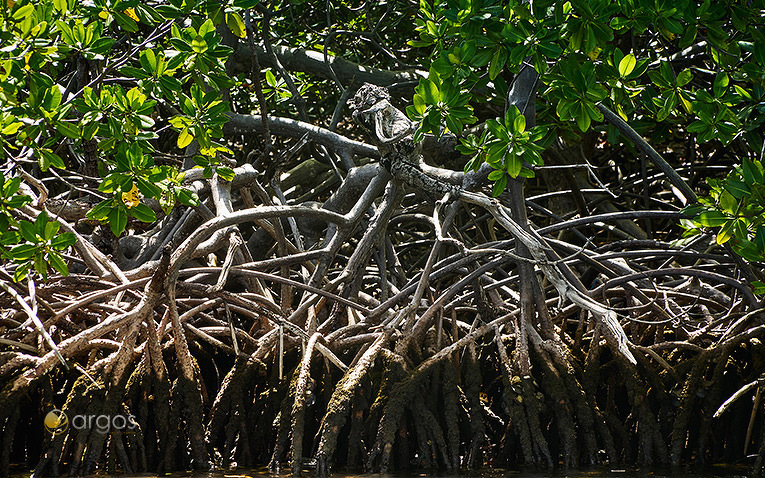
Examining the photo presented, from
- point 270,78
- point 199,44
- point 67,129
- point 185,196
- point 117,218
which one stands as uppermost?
point 270,78

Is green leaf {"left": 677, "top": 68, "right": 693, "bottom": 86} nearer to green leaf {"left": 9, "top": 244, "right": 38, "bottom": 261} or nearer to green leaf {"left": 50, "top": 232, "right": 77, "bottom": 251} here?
green leaf {"left": 50, "top": 232, "right": 77, "bottom": 251}

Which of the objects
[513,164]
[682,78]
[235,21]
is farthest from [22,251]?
[682,78]

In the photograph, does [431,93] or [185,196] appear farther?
[185,196]

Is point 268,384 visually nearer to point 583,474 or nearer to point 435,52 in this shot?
point 583,474

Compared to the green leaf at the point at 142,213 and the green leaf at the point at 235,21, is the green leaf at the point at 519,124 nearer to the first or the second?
the green leaf at the point at 235,21

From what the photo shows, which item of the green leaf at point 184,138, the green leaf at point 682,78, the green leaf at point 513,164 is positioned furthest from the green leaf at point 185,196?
the green leaf at point 682,78

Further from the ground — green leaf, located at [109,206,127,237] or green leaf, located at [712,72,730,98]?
green leaf, located at [712,72,730,98]

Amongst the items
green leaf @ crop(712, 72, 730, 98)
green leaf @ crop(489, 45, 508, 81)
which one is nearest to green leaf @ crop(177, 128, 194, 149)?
green leaf @ crop(489, 45, 508, 81)

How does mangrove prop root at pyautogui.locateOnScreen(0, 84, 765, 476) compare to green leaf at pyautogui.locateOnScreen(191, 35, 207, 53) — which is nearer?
green leaf at pyautogui.locateOnScreen(191, 35, 207, 53)

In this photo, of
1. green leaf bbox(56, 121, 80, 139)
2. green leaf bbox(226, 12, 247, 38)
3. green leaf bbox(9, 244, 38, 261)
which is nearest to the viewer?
green leaf bbox(9, 244, 38, 261)

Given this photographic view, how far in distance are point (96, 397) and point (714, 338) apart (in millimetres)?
2545

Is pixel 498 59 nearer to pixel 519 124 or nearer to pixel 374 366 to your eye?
pixel 519 124

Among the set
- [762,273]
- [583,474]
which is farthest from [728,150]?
[583,474]

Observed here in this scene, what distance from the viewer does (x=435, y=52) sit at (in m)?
2.84
